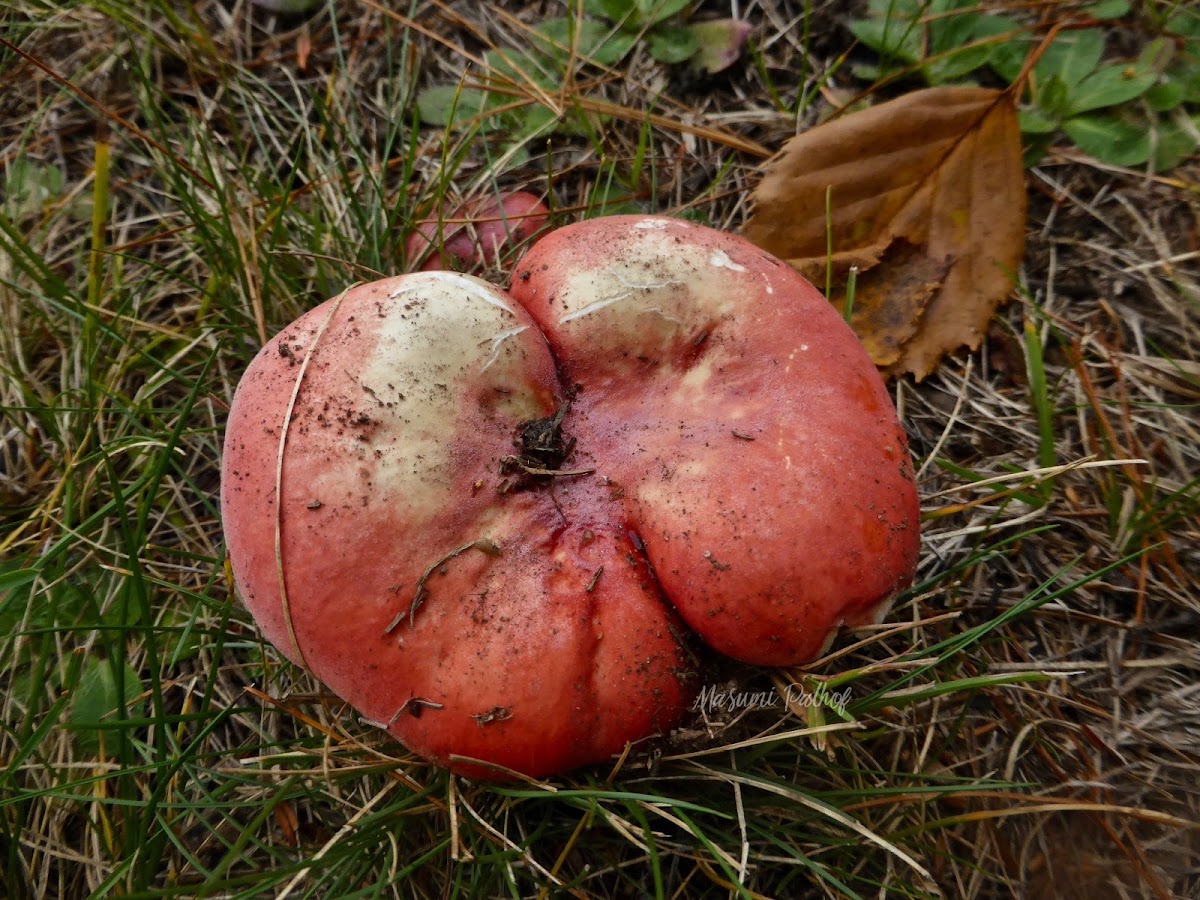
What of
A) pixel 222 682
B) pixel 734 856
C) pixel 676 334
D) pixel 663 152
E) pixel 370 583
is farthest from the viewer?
pixel 663 152

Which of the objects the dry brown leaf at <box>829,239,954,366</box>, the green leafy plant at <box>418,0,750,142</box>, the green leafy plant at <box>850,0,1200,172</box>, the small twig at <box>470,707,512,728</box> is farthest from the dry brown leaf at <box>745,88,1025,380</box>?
the small twig at <box>470,707,512,728</box>

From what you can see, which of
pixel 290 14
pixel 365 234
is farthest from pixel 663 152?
pixel 290 14

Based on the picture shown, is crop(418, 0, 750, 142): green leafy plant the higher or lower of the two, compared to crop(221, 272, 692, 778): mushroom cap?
higher

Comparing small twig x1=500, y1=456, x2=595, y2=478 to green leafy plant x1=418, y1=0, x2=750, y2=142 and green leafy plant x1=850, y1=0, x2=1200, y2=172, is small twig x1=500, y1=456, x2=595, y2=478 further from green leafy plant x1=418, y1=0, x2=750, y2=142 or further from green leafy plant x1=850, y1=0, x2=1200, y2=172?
green leafy plant x1=850, y1=0, x2=1200, y2=172

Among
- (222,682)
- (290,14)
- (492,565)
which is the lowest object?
(222,682)

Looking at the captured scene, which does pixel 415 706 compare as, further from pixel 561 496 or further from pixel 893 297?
pixel 893 297

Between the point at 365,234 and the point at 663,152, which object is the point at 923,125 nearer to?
the point at 663,152

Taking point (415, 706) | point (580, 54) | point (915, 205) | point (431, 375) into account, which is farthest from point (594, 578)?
point (580, 54)
